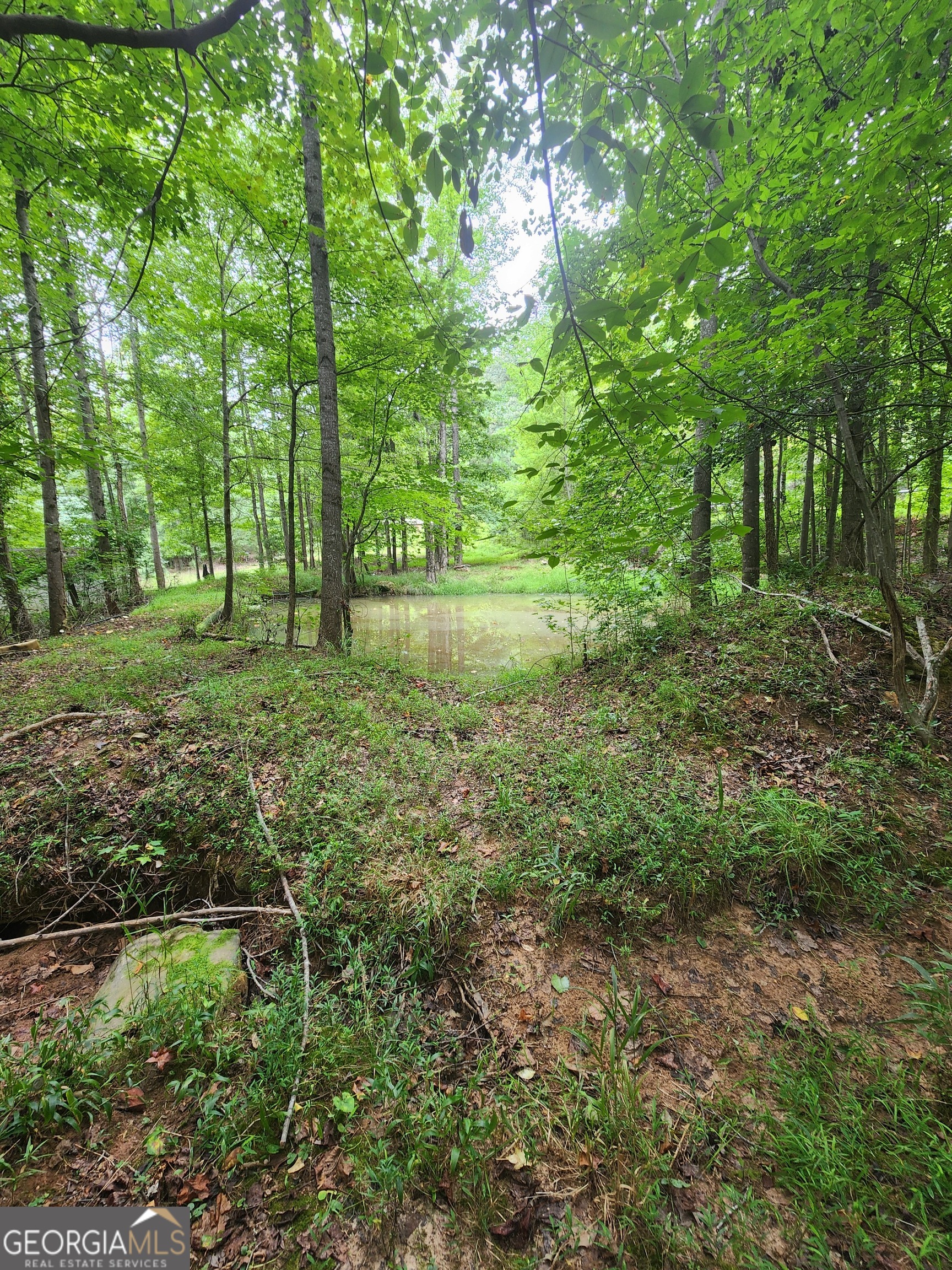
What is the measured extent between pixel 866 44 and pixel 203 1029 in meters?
7.07

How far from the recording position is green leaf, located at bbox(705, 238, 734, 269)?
1.20 meters

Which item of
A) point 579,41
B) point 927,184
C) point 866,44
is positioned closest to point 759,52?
point 866,44

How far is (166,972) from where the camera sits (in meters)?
2.14

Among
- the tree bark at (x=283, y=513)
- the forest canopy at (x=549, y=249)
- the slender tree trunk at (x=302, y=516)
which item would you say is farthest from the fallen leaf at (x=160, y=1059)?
the tree bark at (x=283, y=513)

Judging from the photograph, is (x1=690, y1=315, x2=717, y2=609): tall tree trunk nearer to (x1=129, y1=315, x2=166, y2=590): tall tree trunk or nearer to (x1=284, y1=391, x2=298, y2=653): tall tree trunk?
(x1=284, y1=391, x2=298, y2=653): tall tree trunk

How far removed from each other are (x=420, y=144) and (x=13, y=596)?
12.5 metres

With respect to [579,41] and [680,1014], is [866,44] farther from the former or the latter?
[680,1014]

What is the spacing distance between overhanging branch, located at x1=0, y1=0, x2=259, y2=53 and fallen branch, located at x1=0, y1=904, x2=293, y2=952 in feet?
12.7

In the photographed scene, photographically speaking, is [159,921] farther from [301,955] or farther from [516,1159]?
[516,1159]

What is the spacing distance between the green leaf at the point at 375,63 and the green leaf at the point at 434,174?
0.24 metres

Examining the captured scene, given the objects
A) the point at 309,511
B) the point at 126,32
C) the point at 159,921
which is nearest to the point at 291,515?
the point at 126,32

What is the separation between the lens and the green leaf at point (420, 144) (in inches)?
49.7

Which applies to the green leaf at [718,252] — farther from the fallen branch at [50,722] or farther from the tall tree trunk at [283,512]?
the tall tree trunk at [283,512]

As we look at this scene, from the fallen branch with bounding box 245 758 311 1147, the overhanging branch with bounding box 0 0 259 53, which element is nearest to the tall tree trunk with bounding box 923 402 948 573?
the overhanging branch with bounding box 0 0 259 53
